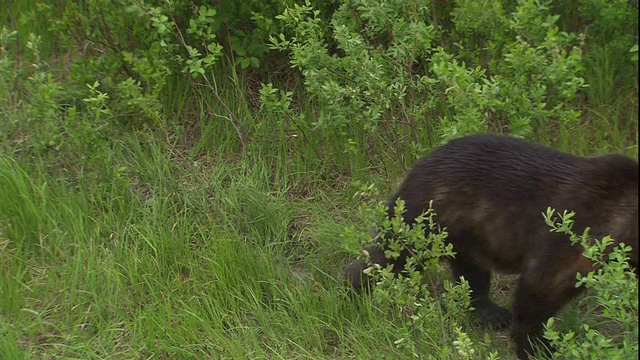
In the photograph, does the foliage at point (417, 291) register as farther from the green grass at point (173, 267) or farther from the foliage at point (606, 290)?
the foliage at point (606, 290)

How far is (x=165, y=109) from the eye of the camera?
584 cm

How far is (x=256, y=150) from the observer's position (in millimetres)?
5555

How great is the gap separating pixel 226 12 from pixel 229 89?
491 mm

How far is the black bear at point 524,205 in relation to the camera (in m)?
3.96

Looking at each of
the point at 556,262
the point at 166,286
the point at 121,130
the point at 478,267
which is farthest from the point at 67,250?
the point at 556,262

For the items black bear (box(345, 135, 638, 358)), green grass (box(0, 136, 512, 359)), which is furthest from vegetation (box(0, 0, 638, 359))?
black bear (box(345, 135, 638, 358))

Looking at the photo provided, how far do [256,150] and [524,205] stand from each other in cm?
199

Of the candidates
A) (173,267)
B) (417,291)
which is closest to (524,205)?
(417,291)

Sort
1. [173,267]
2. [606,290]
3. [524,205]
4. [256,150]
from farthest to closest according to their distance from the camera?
[256,150]
[173,267]
[524,205]
[606,290]

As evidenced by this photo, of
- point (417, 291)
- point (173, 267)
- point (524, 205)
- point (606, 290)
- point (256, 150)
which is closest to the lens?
point (606, 290)

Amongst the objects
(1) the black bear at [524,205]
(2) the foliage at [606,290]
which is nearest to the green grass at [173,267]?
(1) the black bear at [524,205]

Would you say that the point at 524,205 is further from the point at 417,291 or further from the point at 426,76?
the point at 426,76

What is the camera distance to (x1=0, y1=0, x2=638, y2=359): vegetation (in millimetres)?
4395

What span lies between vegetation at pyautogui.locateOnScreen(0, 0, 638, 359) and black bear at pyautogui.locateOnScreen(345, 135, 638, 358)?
0.22 m
